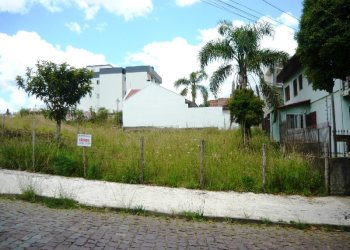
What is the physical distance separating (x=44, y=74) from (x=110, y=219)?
10098 mm

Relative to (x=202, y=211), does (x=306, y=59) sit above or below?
above

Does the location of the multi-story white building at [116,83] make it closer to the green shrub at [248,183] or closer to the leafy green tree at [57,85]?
the leafy green tree at [57,85]

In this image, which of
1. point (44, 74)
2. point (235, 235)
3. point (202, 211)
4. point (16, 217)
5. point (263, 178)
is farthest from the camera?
point (44, 74)

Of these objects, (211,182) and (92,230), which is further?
(211,182)

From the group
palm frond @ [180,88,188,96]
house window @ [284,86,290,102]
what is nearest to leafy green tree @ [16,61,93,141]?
house window @ [284,86,290,102]

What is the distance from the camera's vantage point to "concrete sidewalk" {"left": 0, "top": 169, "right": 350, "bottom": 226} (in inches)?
267

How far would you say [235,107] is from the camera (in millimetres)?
16328

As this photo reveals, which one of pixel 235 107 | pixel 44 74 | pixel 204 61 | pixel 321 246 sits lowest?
pixel 321 246

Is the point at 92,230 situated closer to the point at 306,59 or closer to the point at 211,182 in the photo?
the point at 211,182

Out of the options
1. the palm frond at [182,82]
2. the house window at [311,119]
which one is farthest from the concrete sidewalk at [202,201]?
the palm frond at [182,82]

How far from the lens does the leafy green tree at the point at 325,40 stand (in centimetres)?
692

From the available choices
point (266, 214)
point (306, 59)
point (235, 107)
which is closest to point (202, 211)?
point (266, 214)

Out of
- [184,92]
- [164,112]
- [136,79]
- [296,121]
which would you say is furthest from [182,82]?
[296,121]

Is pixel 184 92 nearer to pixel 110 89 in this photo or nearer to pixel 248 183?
pixel 110 89
